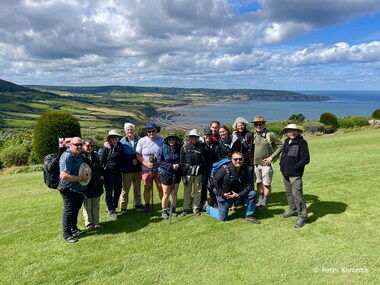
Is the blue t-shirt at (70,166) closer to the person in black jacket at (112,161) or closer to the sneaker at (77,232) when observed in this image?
the person in black jacket at (112,161)

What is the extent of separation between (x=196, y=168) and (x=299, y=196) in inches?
90.7

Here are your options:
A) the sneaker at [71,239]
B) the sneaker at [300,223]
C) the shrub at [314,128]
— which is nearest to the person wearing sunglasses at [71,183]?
the sneaker at [71,239]

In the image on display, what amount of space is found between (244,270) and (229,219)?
6.78ft

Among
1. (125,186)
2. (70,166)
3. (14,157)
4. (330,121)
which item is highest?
(70,166)

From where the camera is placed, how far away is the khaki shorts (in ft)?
22.6

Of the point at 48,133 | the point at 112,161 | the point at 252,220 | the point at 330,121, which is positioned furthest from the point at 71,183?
the point at 330,121

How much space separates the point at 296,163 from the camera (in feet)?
19.7

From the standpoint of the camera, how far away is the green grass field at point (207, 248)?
15.0ft

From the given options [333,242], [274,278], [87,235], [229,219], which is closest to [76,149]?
[87,235]

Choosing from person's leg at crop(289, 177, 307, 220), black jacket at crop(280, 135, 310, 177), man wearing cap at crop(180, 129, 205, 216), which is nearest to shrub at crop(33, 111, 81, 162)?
man wearing cap at crop(180, 129, 205, 216)

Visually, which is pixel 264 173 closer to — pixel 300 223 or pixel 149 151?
pixel 300 223

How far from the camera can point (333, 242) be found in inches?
210

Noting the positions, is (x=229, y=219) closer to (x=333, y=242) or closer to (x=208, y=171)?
(x=208, y=171)

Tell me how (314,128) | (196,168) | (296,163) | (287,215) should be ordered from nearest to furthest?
(296,163), (287,215), (196,168), (314,128)
